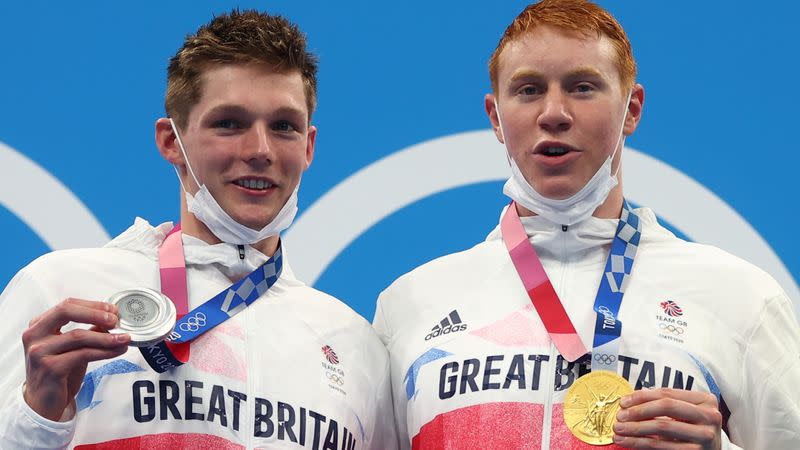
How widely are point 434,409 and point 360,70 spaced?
1.87 metres

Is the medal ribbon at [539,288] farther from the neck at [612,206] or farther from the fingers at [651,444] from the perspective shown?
the fingers at [651,444]

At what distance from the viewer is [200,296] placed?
4.07 m

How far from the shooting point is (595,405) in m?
3.75

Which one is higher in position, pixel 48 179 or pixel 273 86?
pixel 48 179

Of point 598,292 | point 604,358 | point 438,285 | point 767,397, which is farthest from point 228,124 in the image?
point 767,397

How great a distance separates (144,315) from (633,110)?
1.61m

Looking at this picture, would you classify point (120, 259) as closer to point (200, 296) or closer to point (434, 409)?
point (200, 296)

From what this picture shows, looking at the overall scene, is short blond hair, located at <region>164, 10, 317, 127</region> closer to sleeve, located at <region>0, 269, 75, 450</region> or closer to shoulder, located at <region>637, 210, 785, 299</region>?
sleeve, located at <region>0, 269, 75, 450</region>

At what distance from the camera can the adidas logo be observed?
13.5 ft

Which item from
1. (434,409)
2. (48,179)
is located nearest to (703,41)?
(434,409)

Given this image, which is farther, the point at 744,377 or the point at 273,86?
the point at 273,86

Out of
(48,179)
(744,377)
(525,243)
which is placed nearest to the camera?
(744,377)

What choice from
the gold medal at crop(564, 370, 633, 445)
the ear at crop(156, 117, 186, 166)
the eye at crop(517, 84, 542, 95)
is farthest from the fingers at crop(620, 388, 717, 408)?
the ear at crop(156, 117, 186, 166)

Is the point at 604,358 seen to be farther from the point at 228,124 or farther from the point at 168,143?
the point at 168,143
